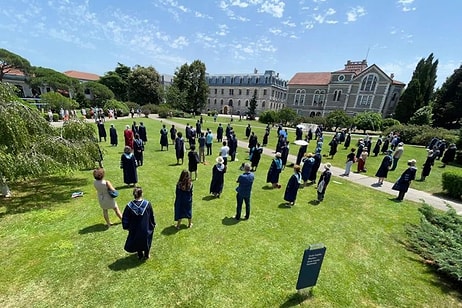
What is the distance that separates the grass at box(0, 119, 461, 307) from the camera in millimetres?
4227

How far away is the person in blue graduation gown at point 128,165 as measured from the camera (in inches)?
330

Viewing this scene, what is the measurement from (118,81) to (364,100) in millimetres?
58589

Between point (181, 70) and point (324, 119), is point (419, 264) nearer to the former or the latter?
point (324, 119)

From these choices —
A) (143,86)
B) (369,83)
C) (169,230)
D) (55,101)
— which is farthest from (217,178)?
(369,83)

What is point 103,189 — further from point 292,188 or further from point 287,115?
point 287,115

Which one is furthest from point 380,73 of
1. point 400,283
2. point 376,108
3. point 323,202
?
point 400,283

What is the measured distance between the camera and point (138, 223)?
4.66m

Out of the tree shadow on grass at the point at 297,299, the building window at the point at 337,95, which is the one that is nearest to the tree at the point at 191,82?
the building window at the point at 337,95

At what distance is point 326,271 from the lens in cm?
513

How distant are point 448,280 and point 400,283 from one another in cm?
127

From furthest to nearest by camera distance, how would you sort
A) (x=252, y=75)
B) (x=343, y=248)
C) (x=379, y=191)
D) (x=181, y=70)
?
(x=252, y=75) < (x=181, y=70) < (x=379, y=191) < (x=343, y=248)

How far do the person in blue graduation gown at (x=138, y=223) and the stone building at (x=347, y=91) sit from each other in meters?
56.3

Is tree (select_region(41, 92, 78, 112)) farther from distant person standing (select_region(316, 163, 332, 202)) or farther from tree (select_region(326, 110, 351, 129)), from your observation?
tree (select_region(326, 110, 351, 129))

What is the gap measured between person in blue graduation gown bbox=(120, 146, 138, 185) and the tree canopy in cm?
93
